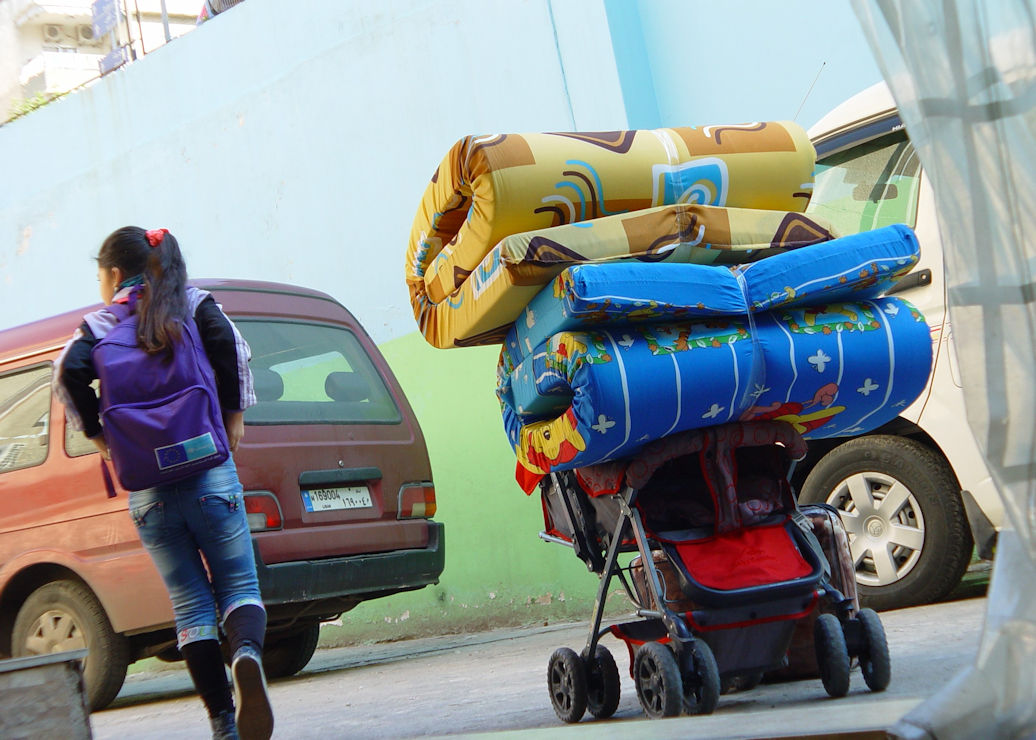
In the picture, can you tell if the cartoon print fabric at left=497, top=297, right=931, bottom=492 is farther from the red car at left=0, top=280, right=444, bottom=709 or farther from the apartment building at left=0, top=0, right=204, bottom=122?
the apartment building at left=0, top=0, right=204, bottom=122

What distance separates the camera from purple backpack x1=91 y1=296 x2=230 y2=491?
3.26 meters

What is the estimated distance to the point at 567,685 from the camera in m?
3.39

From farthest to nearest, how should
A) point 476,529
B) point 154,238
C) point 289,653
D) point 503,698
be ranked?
point 476,529, point 289,653, point 503,698, point 154,238

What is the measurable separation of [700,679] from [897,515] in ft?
7.82

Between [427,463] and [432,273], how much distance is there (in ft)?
9.01

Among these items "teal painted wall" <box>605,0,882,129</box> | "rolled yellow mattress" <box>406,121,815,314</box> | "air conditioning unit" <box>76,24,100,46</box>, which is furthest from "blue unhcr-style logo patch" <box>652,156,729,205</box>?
"air conditioning unit" <box>76,24,100,46</box>

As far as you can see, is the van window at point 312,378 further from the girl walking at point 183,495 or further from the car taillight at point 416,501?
the girl walking at point 183,495

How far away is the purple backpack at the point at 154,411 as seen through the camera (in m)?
3.26

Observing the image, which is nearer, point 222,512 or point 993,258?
point 993,258

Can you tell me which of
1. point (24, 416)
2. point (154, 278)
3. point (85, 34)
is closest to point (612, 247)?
point (154, 278)

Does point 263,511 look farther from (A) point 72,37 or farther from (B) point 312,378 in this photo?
(A) point 72,37

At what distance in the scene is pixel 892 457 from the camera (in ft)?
16.7

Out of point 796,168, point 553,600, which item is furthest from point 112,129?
point 796,168

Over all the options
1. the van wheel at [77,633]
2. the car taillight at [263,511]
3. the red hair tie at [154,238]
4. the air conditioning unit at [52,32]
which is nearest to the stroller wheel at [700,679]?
the red hair tie at [154,238]
